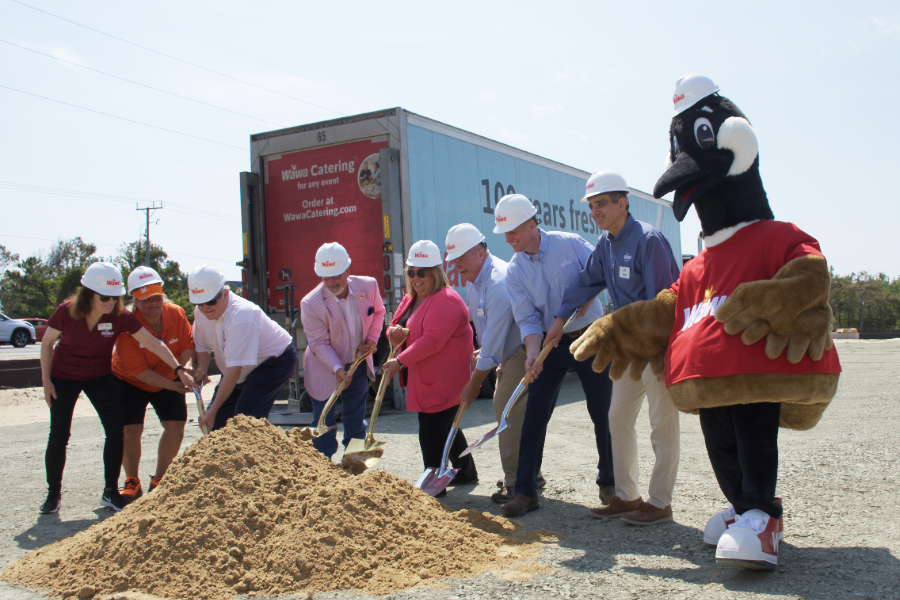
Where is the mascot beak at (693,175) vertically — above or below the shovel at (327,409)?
above

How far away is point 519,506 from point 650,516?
2.46 ft

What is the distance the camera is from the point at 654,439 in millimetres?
3658

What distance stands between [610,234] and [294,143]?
613 cm

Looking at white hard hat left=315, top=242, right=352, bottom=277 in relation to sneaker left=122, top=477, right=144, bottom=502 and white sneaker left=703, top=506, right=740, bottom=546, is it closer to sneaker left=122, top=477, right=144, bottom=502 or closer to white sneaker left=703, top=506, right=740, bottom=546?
sneaker left=122, top=477, right=144, bottom=502

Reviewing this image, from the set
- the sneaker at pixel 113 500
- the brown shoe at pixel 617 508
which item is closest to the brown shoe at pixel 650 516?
the brown shoe at pixel 617 508

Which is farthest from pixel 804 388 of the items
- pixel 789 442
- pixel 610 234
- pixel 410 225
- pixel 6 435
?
pixel 6 435

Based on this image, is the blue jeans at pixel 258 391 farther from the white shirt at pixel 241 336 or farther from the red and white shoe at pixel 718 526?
the red and white shoe at pixel 718 526

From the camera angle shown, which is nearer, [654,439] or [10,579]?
[10,579]

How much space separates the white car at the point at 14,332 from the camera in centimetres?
2797

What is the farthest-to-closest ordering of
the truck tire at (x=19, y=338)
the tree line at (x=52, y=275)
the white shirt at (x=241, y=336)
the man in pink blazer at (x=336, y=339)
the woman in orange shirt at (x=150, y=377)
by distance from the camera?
the tree line at (x=52, y=275)
the truck tire at (x=19, y=338)
the man in pink blazer at (x=336, y=339)
the woman in orange shirt at (x=150, y=377)
the white shirt at (x=241, y=336)

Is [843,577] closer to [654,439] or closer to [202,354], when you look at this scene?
[654,439]

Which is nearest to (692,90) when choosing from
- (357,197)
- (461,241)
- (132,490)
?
(461,241)

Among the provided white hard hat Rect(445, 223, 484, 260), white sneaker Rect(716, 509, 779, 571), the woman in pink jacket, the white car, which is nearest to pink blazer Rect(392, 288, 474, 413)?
the woman in pink jacket

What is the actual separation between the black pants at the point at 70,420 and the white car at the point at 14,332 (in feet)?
91.0
